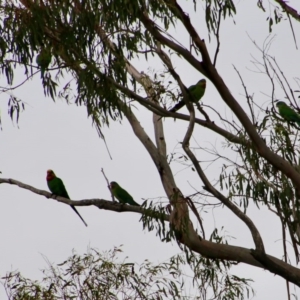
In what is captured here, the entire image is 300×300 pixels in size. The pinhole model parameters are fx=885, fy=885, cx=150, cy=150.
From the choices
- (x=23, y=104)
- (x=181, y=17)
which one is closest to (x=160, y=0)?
(x=181, y=17)

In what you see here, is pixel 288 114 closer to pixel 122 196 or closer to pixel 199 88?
pixel 199 88

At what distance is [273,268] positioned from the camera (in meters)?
6.94

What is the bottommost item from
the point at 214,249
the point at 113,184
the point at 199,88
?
the point at 214,249

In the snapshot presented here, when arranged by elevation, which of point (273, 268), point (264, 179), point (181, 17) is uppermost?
point (181, 17)

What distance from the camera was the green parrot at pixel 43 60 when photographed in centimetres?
Answer: 705

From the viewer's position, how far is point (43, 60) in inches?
285

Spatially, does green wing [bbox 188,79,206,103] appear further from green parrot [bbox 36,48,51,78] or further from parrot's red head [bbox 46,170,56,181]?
parrot's red head [bbox 46,170,56,181]

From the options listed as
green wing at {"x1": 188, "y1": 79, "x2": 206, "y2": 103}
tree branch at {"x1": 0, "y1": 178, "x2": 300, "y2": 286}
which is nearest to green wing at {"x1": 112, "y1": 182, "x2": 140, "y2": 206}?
tree branch at {"x1": 0, "y1": 178, "x2": 300, "y2": 286}

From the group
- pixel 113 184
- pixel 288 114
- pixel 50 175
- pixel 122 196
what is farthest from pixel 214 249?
pixel 50 175

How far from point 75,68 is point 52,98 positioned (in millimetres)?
496

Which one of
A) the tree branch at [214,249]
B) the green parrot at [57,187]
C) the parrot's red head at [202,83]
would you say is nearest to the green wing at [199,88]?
the parrot's red head at [202,83]

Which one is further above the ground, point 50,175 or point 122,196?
point 50,175

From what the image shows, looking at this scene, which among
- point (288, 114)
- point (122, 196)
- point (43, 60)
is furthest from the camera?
point (122, 196)

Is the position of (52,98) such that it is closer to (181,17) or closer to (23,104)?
(23,104)
